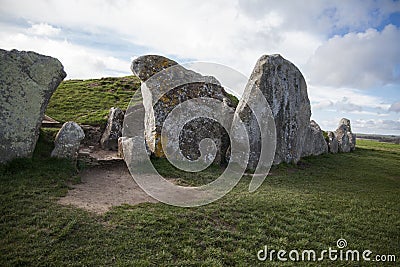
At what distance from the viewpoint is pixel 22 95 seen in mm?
A: 9969

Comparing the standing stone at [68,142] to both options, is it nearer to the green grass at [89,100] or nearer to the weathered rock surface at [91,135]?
the weathered rock surface at [91,135]

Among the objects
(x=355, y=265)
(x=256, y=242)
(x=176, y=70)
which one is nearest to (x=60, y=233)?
(x=256, y=242)

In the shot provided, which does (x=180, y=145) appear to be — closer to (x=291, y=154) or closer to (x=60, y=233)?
(x=291, y=154)

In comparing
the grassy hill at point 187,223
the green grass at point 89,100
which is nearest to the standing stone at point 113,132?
the green grass at point 89,100

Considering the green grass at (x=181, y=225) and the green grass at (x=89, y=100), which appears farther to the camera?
the green grass at (x=89, y=100)

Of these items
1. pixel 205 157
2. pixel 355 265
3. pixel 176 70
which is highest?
pixel 176 70

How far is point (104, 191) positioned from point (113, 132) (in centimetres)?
525

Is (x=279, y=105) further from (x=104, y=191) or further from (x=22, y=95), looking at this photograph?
(x=22, y=95)

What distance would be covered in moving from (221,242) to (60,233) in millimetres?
3227

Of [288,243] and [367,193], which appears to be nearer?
[288,243]

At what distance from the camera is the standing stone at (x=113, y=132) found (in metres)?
13.3

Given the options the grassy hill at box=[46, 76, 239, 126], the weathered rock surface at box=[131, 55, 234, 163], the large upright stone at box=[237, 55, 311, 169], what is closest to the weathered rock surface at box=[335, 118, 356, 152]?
the grassy hill at box=[46, 76, 239, 126]

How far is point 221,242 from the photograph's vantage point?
596cm

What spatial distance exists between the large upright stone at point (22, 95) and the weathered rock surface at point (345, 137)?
2034 centimetres
